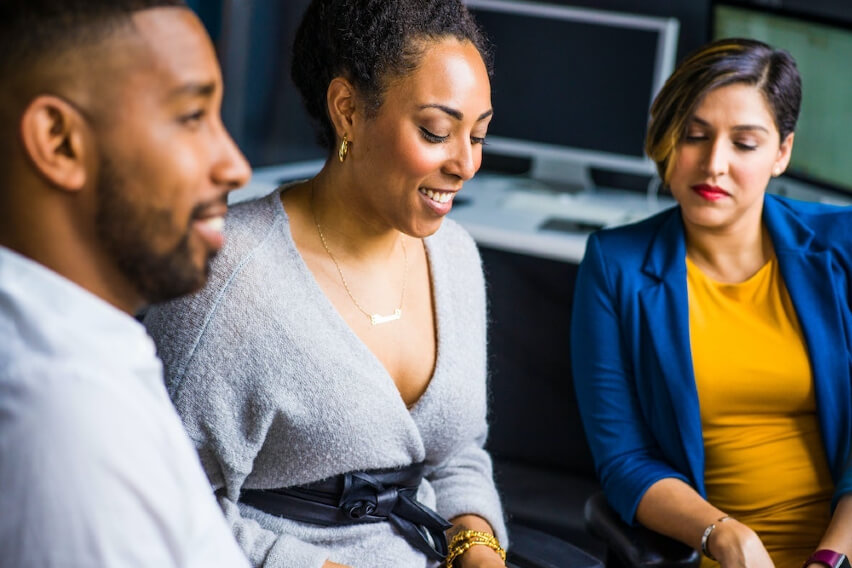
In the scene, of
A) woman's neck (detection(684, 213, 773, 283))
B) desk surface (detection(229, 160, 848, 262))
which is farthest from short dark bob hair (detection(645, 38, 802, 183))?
desk surface (detection(229, 160, 848, 262))

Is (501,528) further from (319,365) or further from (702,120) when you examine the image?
(702,120)

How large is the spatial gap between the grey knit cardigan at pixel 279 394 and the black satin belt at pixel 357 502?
0.01 metres

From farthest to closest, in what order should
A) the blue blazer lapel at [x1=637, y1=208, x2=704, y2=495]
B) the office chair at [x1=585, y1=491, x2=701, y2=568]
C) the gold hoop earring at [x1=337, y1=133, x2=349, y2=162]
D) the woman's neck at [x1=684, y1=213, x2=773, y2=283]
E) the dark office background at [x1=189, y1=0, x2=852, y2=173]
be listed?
the dark office background at [x1=189, y1=0, x2=852, y2=173] < the woman's neck at [x1=684, y1=213, x2=773, y2=283] < the blue blazer lapel at [x1=637, y1=208, x2=704, y2=495] < the office chair at [x1=585, y1=491, x2=701, y2=568] < the gold hoop earring at [x1=337, y1=133, x2=349, y2=162]

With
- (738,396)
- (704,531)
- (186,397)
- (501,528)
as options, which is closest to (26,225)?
(186,397)

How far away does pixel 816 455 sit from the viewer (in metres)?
1.69

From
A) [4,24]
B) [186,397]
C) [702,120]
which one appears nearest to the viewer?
[4,24]

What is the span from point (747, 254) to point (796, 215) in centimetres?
12

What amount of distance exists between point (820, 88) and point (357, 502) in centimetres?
191

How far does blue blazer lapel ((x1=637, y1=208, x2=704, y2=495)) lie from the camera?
164 centimetres

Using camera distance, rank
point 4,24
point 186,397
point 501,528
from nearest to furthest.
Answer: point 4,24
point 186,397
point 501,528

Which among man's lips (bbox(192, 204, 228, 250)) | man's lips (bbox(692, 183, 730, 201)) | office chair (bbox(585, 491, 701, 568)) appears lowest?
office chair (bbox(585, 491, 701, 568))

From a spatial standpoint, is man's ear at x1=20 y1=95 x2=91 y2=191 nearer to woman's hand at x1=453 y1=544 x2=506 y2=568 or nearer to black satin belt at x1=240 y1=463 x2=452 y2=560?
black satin belt at x1=240 y1=463 x2=452 y2=560

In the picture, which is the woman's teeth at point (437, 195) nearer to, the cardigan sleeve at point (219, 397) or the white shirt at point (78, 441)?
the cardigan sleeve at point (219, 397)

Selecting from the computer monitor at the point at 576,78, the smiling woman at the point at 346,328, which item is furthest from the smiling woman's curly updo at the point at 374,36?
the computer monitor at the point at 576,78
